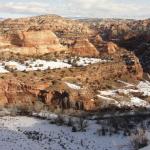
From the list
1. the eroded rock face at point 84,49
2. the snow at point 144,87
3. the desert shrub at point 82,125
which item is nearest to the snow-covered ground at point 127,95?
the snow at point 144,87

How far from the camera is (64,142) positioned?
27.7m

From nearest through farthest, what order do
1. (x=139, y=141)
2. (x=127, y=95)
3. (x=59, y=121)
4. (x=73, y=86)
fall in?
(x=139, y=141)
(x=59, y=121)
(x=73, y=86)
(x=127, y=95)

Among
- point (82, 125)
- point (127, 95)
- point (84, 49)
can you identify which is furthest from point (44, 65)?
point (82, 125)

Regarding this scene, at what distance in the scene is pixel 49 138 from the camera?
93.0ft

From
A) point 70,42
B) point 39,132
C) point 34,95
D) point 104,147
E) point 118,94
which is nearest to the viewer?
point 104,147

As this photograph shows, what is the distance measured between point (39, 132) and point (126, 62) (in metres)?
32.5

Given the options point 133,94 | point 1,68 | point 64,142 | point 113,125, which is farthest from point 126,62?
point 64,142

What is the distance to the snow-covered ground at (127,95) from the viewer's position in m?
47.8

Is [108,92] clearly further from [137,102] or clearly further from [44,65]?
[44,65]

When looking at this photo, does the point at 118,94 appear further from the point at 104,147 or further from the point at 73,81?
the point at 104,147

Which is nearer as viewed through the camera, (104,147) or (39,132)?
(104,147)

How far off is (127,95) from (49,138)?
76.0 ft

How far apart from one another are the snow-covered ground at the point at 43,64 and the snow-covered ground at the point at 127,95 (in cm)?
687

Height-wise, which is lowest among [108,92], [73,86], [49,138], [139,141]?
[108,92]
